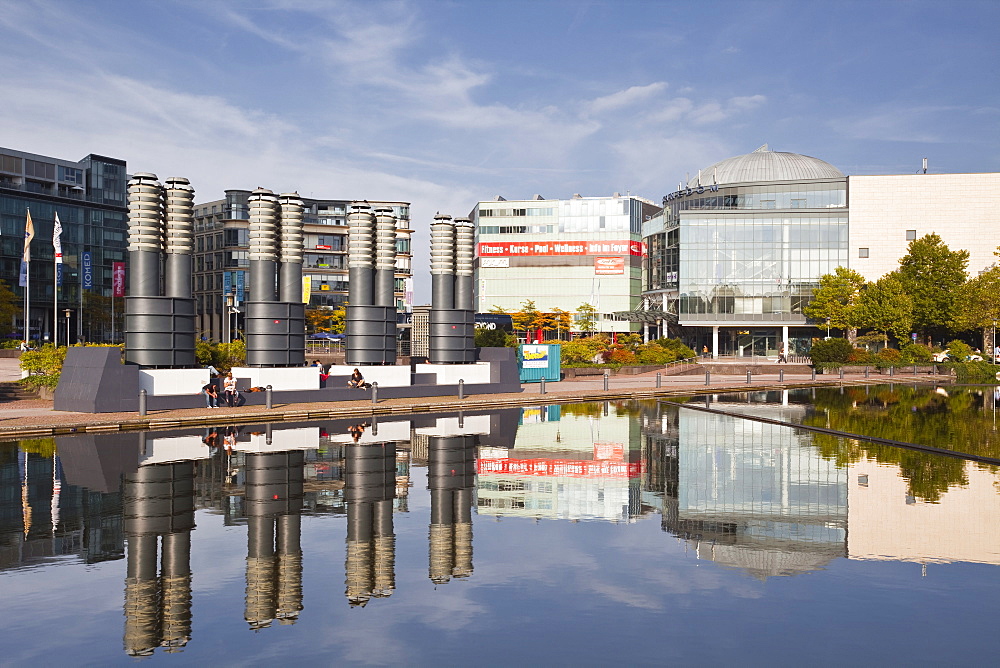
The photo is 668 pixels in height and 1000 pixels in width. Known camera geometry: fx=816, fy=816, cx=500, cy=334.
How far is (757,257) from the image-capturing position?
105 metres

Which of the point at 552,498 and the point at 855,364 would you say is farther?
the point at 855,364

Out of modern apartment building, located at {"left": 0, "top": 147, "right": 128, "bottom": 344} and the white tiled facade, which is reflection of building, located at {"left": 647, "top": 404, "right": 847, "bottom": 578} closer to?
the white tiled facade

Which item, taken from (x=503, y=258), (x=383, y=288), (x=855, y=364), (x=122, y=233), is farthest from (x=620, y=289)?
(x=383, y=288)

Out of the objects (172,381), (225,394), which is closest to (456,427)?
(225,394)

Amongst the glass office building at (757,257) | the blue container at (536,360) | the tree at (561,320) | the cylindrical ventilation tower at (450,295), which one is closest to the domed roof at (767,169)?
the glass office building at (757,257)

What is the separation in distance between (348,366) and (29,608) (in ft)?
98.4

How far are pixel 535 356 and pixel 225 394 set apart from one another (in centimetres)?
2635

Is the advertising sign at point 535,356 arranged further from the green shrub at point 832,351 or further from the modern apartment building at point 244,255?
the modern apartment building at point 244,255

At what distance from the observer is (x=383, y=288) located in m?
40.9

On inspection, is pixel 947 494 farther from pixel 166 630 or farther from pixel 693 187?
pixel 693 187

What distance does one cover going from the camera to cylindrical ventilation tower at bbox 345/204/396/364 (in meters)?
39.8

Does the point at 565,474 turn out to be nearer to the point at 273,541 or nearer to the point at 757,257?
the point at 273,541

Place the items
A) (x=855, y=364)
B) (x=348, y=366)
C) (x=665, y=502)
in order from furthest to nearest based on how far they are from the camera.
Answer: (x=855, y=364) < (x=348, y=366) < (x=665, y=502)

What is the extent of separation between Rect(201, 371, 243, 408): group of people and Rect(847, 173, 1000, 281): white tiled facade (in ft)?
294
